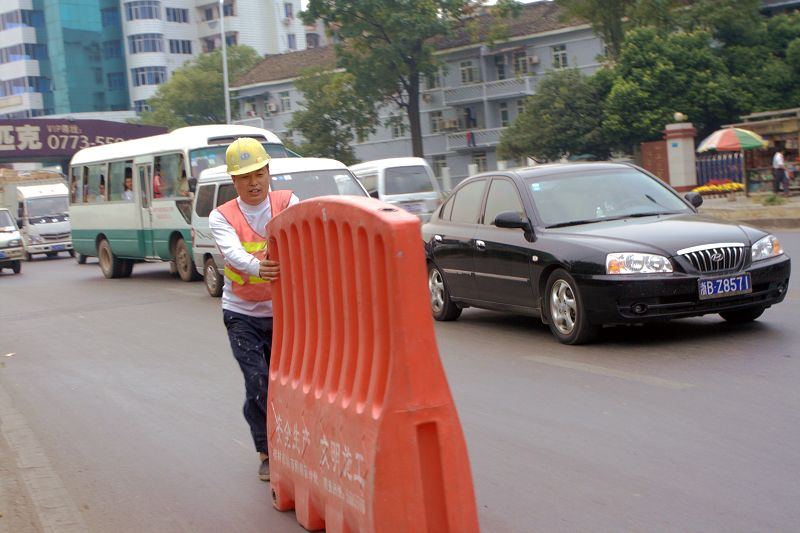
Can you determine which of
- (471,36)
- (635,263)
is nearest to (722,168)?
(635,263)

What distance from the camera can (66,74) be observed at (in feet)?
335

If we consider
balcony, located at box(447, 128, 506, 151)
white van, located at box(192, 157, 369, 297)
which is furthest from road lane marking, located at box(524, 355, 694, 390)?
balcony, located at box(447, 128, 506, 151)

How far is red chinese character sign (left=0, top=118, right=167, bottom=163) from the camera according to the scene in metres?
50.3

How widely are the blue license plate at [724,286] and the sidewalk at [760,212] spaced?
996 cm

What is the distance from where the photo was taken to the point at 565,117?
2146 inches

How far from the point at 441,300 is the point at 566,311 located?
2511mm

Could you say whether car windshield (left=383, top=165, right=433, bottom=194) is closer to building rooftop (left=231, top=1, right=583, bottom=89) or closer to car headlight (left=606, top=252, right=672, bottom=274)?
car headlight (left=606, top=252, right=672, bottom=274)

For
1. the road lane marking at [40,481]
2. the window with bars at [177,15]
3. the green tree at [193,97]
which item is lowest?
the road lane marking at [40,481]

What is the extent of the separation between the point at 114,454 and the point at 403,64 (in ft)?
186

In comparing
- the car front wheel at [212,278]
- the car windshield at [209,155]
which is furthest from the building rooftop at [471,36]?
the car front wheel at [212,278]

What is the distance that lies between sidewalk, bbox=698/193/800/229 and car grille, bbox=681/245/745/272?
32.5 ft

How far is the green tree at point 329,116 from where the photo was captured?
66.0 m

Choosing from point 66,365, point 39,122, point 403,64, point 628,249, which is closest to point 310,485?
point 628,249

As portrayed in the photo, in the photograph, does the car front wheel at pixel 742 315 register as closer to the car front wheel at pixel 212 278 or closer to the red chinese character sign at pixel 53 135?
the car front wheel at pixel 212 278
